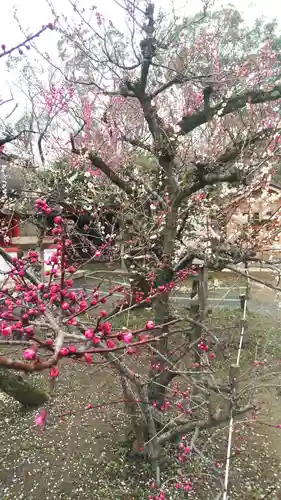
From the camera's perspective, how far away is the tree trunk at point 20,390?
6.13m

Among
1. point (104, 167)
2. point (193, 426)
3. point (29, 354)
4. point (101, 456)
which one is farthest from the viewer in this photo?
point (104, 167)

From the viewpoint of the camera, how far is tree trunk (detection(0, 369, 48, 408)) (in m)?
6.13

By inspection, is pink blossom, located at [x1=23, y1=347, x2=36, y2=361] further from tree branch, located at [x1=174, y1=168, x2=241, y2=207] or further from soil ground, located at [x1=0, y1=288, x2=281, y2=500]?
tree branch, located at [x1=174, y1=168, x2=241, y2=207]

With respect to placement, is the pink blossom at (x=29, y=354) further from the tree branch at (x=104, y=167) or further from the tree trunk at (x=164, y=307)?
the tree branch at (x=104, y=167)

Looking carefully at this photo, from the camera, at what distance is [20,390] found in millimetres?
6199

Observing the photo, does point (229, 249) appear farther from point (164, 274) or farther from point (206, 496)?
point (206, 496)

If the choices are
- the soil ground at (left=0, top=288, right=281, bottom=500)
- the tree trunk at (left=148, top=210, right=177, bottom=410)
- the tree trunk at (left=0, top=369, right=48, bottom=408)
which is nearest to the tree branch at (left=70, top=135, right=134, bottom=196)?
the tree trunk at (left=148, top=210, right=177, bottom=410)

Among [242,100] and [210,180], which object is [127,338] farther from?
[242,100]

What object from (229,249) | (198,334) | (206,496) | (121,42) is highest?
(121,42)

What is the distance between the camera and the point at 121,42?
31.1ft

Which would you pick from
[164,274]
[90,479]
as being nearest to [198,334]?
[164,274]

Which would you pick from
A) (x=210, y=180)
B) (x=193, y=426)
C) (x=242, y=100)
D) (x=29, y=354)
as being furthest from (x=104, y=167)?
(x=29, y=354)

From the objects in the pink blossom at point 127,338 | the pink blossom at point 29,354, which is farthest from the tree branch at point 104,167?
the pink blossom at point 29,354

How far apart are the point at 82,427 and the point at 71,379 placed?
1645 mm
